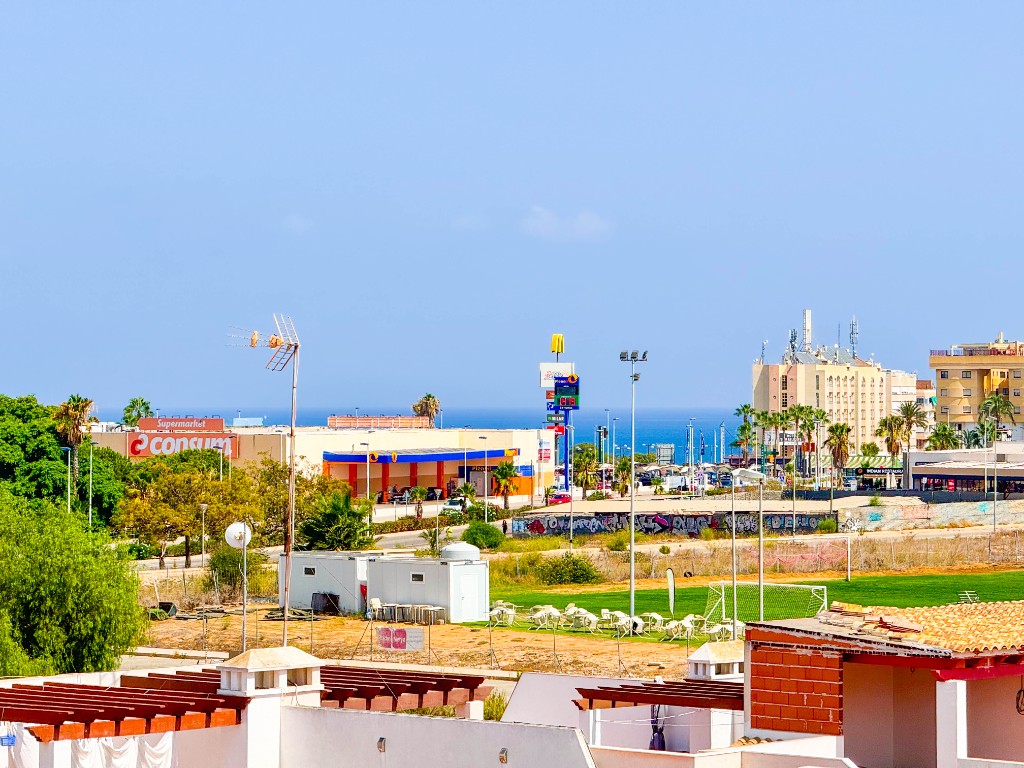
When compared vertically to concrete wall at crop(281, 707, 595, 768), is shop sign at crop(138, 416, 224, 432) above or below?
above

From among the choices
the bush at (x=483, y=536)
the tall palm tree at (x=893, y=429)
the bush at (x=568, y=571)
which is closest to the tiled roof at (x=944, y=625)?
the bush at (x=568, y=571)

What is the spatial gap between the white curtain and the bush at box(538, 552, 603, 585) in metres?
52.3

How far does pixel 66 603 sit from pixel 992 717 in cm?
2909

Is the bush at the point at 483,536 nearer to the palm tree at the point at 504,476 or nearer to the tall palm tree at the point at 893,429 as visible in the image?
the palm tree at the point at 504,476

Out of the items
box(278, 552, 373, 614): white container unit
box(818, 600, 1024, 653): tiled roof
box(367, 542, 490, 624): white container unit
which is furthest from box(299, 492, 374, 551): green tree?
box(818, 600, 1024, 653): tiled roof

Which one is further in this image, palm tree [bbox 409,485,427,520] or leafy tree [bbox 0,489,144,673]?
palm tree [bbox 409,485,427,520]

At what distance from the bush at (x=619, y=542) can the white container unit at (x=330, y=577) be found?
21.5 meters

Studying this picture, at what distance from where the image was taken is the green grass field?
204ft

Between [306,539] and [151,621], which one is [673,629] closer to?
[151,621]

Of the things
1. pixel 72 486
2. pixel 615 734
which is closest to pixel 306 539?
pixel 72 486

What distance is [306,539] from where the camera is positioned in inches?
2963

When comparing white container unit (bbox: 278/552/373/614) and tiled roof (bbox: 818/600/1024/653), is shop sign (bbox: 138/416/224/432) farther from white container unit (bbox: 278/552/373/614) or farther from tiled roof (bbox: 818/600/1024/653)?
tiled roof (bbox: 818/600/1024/653)

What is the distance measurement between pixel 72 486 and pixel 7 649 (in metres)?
54.1

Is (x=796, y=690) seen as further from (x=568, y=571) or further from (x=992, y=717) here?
(x=568, y=571)
